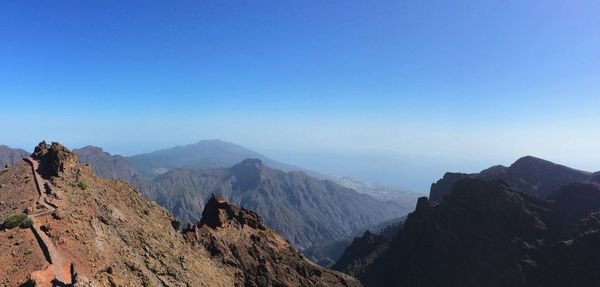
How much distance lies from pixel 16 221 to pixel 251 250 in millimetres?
35342

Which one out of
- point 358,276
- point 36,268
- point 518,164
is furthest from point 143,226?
point 518,164

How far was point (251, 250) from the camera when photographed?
63281 millimetres

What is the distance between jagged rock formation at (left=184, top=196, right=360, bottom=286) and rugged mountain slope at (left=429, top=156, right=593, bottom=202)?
100621mm

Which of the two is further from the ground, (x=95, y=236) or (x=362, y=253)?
(x=95, y=236)

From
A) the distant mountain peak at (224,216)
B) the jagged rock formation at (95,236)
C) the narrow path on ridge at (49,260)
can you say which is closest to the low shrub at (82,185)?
the jagged rock formation at (95,236)

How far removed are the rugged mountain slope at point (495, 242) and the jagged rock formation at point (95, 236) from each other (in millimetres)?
65946

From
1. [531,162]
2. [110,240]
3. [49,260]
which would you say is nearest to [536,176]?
[531,162]

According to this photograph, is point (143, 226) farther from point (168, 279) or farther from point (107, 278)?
point (107, 278)

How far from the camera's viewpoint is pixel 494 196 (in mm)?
113938

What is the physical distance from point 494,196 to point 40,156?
337ft

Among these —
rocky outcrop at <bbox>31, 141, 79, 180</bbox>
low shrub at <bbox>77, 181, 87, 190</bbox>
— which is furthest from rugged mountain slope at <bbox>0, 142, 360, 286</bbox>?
rocky outcrop at <bbox>31, 141, 79, 180</bbox>

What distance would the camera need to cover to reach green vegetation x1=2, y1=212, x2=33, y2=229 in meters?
32.1

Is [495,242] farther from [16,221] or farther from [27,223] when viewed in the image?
[16,221]

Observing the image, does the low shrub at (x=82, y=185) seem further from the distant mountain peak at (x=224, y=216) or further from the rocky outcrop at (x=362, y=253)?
the rocky outcrop at (x=362, y=253)
